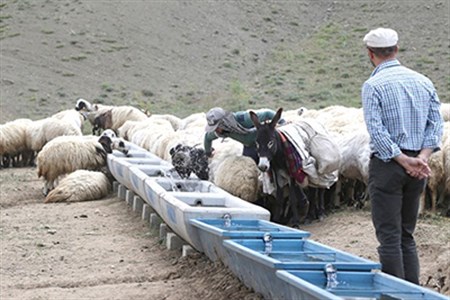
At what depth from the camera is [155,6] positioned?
51.1 meters

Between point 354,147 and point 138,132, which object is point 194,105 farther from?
point 354,147

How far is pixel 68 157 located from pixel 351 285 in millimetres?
11991

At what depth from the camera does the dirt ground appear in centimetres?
800

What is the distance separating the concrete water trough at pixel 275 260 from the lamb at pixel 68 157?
1001cm

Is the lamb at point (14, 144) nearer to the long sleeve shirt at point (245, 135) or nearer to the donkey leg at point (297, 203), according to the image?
the long sleeve shirt at point (245, 135)

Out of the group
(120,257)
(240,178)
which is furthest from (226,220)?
(240,178)

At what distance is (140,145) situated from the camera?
19469mm

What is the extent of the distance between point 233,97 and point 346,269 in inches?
1313

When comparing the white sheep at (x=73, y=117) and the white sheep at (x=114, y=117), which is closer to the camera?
the white sheep at (x=73, y=117)

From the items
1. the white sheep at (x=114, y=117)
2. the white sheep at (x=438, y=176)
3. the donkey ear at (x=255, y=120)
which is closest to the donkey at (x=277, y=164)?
the donkey ear at (x=255, y=120)

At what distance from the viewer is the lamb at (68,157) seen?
1702 cm

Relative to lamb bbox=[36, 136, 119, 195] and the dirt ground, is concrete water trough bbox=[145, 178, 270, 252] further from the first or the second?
lamb bbox=[36, 136, 119, 195]

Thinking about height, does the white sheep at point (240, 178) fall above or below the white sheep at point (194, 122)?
above

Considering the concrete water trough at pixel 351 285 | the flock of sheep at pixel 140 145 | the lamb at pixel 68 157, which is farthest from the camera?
the lamb at pixel 68 157
